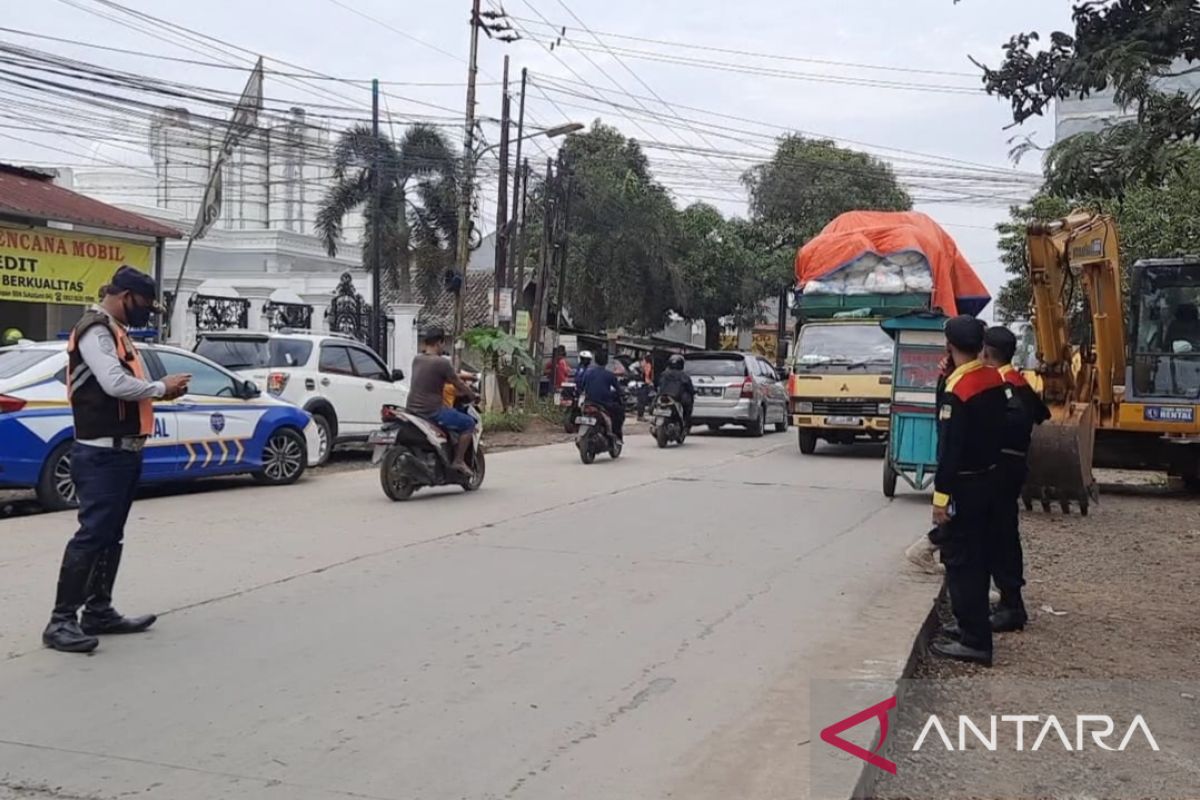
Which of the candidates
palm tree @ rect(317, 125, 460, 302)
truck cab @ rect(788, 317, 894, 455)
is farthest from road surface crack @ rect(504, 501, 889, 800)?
palm tree @ rect(317, 125, 460, 302)

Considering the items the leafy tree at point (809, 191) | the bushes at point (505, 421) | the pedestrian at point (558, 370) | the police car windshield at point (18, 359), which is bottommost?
the bushes at point (505, 421)

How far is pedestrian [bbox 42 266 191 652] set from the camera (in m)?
5.70

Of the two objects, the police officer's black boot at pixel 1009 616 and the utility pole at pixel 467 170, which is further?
the utility pole at pixel 467 170

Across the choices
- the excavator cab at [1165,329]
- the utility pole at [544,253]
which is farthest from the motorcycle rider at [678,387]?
the utility pole at [544,253]

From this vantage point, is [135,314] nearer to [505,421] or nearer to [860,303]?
[860,303]

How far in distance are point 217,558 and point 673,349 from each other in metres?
35.0

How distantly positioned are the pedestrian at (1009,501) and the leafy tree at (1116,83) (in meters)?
1.28

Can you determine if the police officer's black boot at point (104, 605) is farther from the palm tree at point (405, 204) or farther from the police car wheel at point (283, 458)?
the palm tree at point (405, 204)

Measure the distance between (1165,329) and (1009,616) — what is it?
8777 mm

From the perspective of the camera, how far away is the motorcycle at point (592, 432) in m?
16.0

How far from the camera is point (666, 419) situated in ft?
62.0

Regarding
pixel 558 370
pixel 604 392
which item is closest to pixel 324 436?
pixel 604 392

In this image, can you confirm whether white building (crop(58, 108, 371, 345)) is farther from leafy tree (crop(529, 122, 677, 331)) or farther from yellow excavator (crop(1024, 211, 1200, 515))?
yellow excavator (crop(1024, 211, 1200, 515))

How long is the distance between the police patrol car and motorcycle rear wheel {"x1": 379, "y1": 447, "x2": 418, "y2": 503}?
68.4 inches
